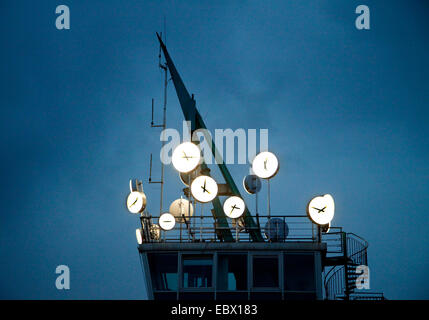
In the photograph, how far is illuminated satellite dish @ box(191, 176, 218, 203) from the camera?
63.8ft

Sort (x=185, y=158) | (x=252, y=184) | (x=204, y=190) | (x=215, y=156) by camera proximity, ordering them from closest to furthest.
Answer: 1. (x=204, y=190)
2. (x=185, y=158)
3. (x=252, y=184)
4. (x=215, y=156)

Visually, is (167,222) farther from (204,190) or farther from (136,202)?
(204,190)

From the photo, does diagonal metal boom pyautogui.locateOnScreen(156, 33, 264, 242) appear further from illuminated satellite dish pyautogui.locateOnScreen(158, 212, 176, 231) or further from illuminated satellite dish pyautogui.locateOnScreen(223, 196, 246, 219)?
illuminated satellite dish pyautogui.locateOnScreen(223, 196, 246, 219)

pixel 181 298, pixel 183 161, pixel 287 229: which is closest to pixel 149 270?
pixel 181 298

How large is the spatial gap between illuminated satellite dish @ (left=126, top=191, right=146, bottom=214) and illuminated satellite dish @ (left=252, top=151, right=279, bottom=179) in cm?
521

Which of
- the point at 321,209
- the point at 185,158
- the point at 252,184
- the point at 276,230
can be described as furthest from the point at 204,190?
the point at 252,184

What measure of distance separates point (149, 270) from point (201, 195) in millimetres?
3826

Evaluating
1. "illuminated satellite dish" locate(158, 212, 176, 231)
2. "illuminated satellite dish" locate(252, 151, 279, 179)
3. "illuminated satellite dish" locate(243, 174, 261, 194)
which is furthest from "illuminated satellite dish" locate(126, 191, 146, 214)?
"illuminated satellite dish" locate(243, 174, 261, 194)

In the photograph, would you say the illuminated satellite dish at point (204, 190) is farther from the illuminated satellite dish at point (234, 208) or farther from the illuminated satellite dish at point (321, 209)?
the illuminated satellite dish at point (321, 209)

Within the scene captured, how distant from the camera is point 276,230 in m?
19.9

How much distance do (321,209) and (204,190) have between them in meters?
4.93
